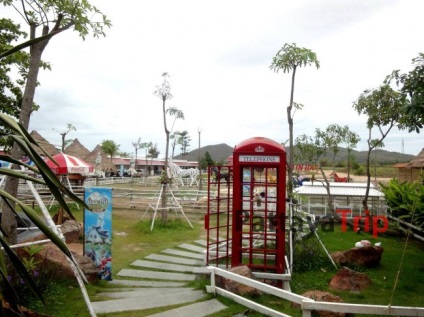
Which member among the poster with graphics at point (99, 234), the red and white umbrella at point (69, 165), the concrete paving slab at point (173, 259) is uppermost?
the red and white umbrella at point (69, 165)

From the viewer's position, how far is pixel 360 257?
8.27 metres

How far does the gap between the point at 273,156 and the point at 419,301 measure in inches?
134

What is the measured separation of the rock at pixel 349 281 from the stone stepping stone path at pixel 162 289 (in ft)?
8.07

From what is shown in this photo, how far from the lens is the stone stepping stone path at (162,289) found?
5383mm

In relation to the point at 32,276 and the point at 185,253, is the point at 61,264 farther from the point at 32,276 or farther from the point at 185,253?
the point at 185,253

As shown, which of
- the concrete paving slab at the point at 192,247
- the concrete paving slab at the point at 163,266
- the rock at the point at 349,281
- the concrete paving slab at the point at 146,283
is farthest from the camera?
the concrete paving slab at the point at 192,247

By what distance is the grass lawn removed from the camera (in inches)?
221

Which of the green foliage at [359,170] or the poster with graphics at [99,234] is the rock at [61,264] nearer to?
the poster with graphics at [99,234]

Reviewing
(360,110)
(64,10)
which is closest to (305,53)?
(360,110)

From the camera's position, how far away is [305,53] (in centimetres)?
952

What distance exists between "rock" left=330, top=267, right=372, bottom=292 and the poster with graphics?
4238 millimetres

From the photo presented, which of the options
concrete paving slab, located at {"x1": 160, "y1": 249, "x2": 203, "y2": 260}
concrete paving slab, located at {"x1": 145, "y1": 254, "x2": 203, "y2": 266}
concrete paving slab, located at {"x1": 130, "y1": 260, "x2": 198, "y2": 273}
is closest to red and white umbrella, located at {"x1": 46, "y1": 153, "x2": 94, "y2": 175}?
concrete paving slab, located at {"x1": 160, "y1": 249, "x2": 203, "y2": 260}

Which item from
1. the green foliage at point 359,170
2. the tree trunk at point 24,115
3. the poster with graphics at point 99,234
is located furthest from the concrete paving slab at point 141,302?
the green foliage at point 359,170

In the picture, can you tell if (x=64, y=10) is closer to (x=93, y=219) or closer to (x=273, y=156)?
(x=93, y=219)
